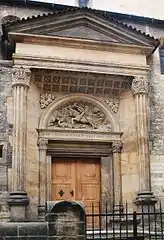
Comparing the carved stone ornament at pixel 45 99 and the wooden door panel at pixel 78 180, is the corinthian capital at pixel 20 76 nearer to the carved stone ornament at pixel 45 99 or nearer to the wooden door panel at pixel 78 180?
the carved stone ornament at pixel 45 99

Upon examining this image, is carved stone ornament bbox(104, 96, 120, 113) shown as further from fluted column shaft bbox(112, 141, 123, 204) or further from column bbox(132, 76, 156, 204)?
fluted column shaft bbox(112, 141, 123, 204)

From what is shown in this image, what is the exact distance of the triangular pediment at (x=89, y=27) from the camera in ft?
39.8

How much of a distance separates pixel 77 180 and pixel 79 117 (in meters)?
1.80

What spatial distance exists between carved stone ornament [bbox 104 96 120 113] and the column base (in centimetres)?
383

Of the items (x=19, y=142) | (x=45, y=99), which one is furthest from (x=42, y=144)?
(x=45, y=99)

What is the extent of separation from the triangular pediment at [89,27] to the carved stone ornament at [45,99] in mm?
1716

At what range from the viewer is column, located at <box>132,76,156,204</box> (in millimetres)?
11547

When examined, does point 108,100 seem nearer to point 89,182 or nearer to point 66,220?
point 89,182

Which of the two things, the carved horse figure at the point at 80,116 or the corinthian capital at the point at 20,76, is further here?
the carved horse figure at the point at 80,116

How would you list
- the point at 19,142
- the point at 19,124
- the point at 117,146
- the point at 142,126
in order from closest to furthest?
1. the point at 19,142
2. the point at 19,124
3. the point at 142,126
4. the point at 117,146

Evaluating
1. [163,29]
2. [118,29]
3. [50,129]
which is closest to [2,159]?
[50,129]

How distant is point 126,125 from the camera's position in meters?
12.6

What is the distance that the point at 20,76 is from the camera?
11555mm

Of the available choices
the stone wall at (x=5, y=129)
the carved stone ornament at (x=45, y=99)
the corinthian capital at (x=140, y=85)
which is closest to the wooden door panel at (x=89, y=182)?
the carved stone ornament at (x=45, y=99)
